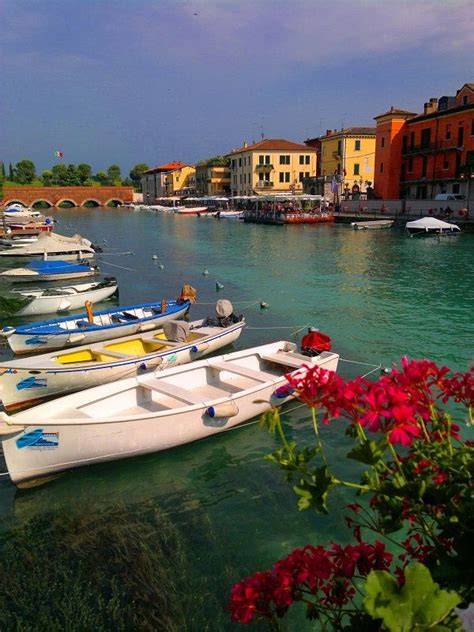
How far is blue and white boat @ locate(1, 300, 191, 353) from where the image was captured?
13255mm

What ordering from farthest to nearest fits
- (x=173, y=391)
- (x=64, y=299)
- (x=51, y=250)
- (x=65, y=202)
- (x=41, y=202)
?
(x=65, y=202), (x=41, y=202), (x=51, y=250), (x=64, y=299), (x=173, y=391)

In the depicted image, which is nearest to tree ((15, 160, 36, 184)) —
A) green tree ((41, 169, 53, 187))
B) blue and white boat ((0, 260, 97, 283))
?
green tree ((41, 169, 53, 187))

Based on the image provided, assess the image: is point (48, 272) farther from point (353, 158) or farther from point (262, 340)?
point (353, 158)

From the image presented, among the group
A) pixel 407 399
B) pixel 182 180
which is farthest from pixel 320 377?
pixel 182 180

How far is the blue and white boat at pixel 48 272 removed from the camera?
22766 millimetres

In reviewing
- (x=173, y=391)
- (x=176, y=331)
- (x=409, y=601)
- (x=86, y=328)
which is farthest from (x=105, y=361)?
(x=409, y=601)

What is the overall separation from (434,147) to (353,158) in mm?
21042

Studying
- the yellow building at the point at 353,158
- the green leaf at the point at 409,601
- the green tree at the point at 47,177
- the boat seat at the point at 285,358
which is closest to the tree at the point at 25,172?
the green tree at the point at 47,177

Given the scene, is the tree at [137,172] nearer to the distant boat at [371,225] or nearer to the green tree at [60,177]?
the green tree at [60,177]

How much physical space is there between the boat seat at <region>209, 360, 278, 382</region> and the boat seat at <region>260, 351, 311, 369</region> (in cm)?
60

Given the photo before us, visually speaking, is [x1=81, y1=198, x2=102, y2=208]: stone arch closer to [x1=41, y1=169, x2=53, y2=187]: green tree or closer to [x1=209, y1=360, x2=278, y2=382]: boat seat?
[x1=41, y1=169, x2=53, y2=187]: green tree

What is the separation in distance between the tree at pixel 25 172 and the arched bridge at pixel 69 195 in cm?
1697

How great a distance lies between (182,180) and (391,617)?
126 meters

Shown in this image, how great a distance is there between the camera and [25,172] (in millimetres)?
134375
